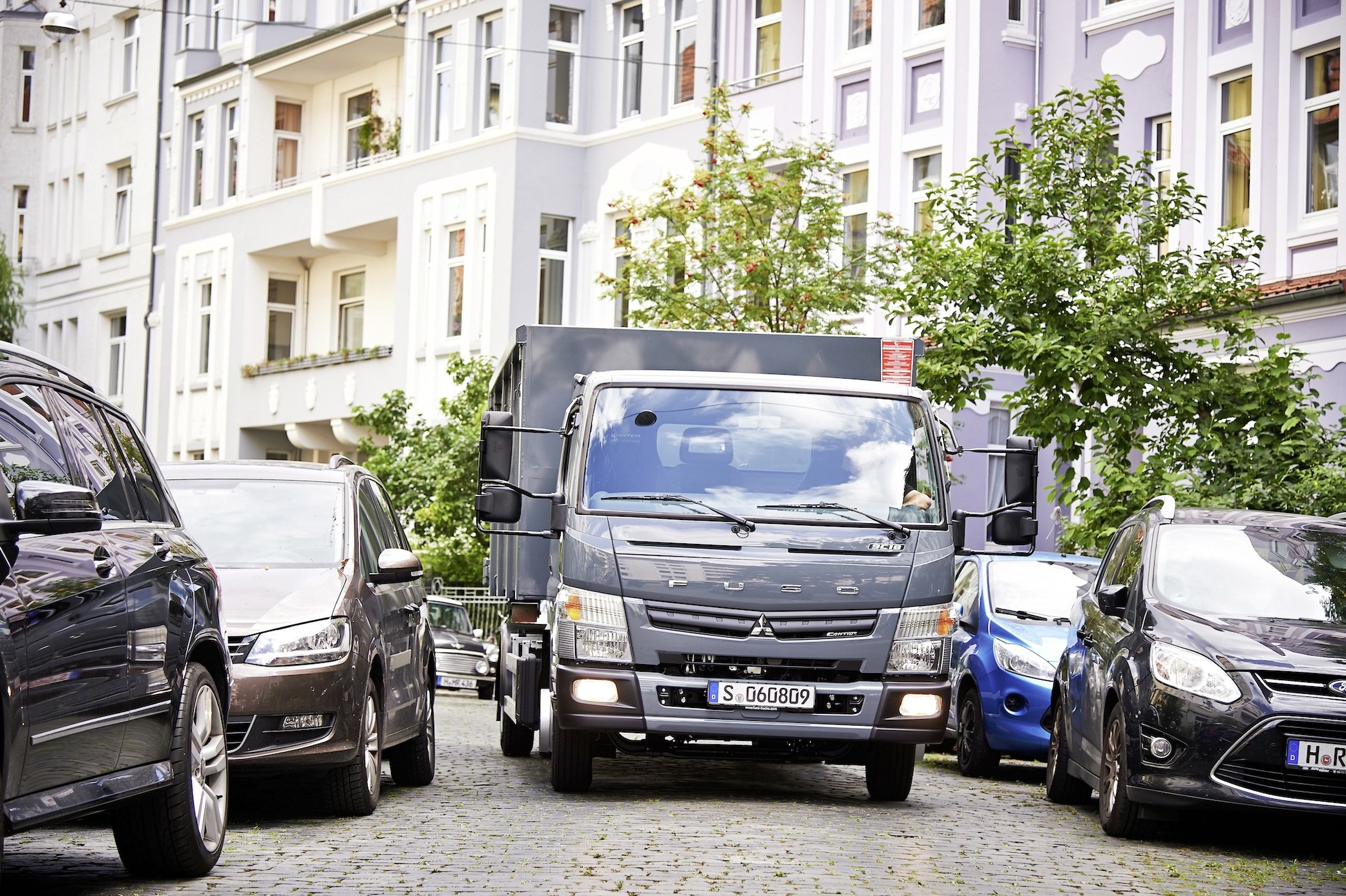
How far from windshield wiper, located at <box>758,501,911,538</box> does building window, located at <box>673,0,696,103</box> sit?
A: 2391cm

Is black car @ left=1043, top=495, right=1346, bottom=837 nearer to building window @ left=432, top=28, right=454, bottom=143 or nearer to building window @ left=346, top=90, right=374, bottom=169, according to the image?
building window @ left=432, top=28, right=454, bottom=143

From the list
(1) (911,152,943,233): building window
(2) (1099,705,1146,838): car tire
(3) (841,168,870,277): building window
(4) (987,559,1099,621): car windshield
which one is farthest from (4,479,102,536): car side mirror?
(3) (841,168,870,277): building window

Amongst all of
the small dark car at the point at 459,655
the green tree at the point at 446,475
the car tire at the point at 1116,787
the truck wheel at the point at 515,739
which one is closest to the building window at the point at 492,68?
the green tree at the point at 446,475

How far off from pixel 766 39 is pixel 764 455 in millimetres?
22636

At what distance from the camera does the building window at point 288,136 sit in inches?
1797

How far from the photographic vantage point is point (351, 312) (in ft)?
147

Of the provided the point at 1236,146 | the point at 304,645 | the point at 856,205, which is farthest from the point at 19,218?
the point at 304,645

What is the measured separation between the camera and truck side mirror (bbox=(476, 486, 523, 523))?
39.5 ft

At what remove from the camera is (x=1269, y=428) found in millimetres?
18531

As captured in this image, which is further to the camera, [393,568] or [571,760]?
[571,760]

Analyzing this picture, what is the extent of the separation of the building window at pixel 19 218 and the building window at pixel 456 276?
78.0 feet

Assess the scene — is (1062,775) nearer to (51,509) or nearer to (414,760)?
(414,760)

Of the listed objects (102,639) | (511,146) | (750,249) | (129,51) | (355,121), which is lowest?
(102,639)

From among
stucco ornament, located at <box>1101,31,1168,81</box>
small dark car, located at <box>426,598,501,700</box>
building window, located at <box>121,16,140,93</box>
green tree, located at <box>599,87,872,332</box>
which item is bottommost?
small dark car, located at <box>426,598,501,700</box>
